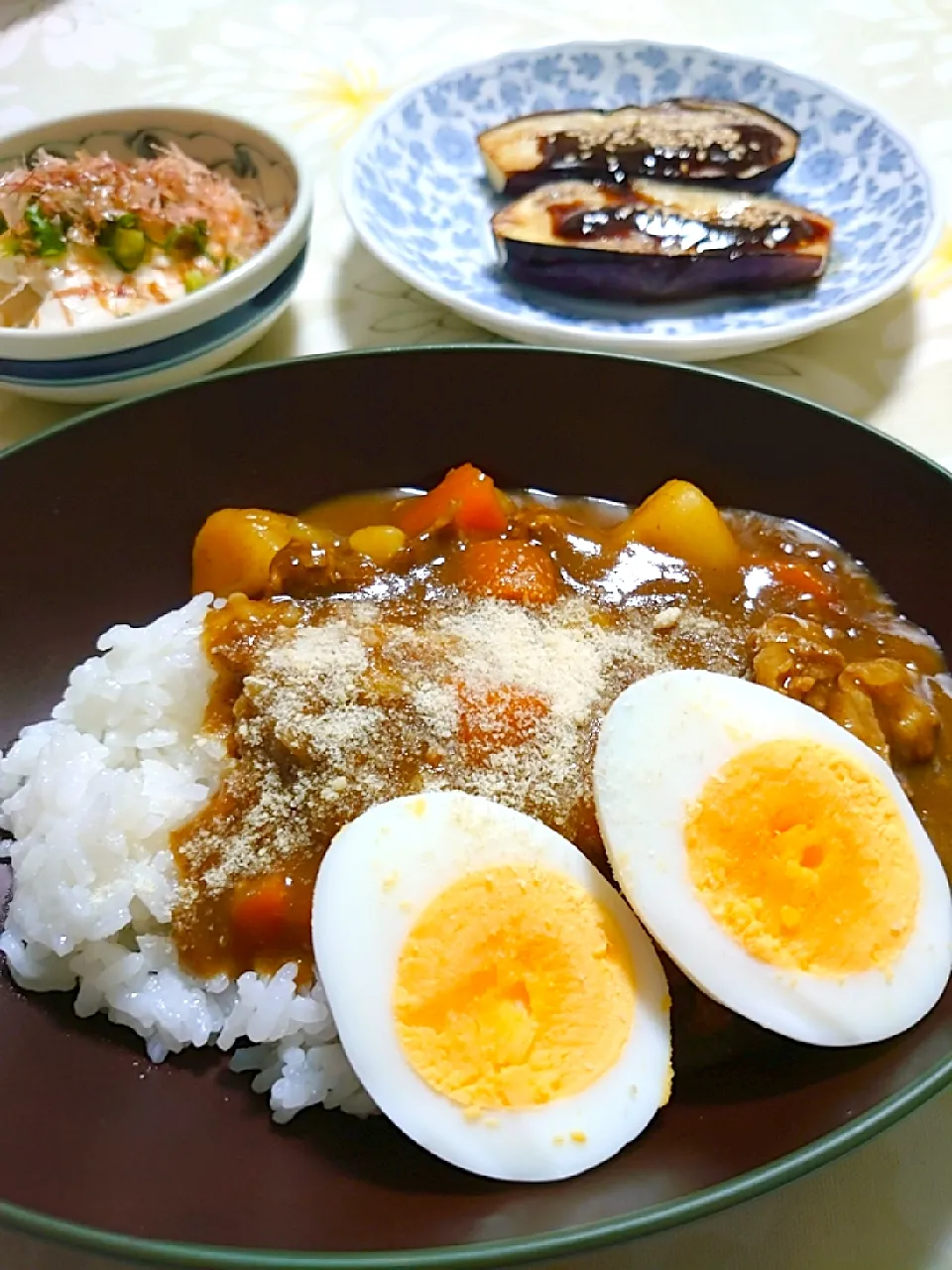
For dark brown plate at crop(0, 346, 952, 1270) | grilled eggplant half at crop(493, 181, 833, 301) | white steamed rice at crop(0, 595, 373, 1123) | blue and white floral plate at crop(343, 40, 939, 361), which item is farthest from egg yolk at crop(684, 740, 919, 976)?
grilled eggplant half at crop(493, 181, 833, 301)

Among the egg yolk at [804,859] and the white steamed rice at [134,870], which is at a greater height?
the egg yolk at [804,859]

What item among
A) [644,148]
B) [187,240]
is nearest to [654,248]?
[644,148]

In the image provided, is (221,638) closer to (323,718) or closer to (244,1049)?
(323,718)

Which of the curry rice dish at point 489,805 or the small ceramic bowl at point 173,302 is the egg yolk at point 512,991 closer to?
the curry rice dish at point 489,805

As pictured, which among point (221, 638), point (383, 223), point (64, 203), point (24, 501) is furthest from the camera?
point (383, 223)

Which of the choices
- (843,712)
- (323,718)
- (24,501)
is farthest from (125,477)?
(843,712)

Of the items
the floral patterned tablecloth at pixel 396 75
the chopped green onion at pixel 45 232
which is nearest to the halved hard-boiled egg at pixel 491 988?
the floral patterned tablecloth at pixel 396 75
